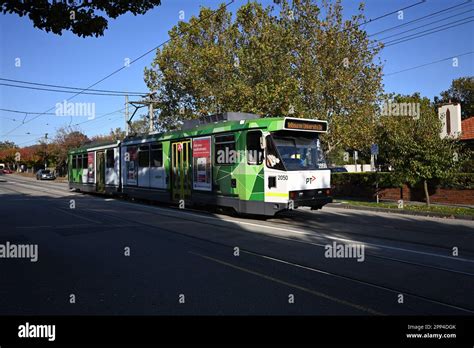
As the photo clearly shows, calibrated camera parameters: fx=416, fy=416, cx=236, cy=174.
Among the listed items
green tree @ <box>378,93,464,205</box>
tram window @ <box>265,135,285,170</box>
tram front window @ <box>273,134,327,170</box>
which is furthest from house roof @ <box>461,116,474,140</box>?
tram window @ <box>265,135,285,170</box>

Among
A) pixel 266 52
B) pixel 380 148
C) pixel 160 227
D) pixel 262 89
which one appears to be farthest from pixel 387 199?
pixel 160 227

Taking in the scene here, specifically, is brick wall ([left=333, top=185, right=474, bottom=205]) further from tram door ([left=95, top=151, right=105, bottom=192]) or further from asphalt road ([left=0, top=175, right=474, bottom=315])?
tram door ([left=95, top=151, right=105, bottom=192])

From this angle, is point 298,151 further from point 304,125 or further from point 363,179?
point 363,179

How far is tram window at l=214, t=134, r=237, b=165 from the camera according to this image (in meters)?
14.0

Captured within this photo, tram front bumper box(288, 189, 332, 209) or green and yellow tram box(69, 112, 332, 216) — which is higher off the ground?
green and yellow tram box(69, 112, 332, 216)

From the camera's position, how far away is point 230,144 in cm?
1409

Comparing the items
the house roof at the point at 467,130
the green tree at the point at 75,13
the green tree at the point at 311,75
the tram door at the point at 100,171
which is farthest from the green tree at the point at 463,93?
the green tree at the point at 75,13

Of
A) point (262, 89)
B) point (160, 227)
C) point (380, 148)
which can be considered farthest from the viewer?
point (262, 89)

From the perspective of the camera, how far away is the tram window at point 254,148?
12977mm

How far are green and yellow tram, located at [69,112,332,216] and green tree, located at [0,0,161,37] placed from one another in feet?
17.8

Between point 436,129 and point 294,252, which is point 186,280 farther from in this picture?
point 436,129

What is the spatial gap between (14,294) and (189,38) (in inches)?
1162

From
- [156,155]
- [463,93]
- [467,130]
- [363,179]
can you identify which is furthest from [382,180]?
[463,93]

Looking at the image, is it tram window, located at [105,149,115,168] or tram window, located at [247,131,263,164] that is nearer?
tram window, located at [247,131,263,164]
